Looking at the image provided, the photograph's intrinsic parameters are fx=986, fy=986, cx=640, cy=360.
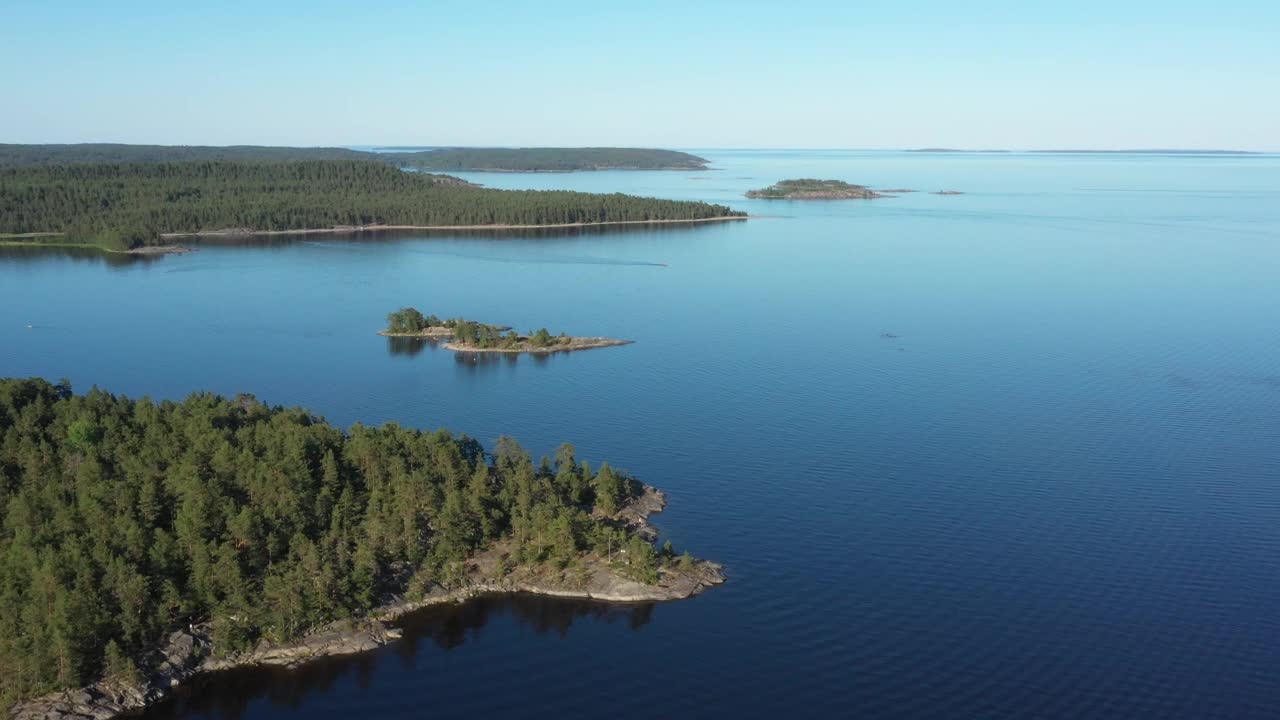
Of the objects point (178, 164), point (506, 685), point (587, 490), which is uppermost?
point (178, 164)

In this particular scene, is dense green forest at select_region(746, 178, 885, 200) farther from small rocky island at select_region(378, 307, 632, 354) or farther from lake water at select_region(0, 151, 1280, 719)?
small rocky island at select_region(378, 307, 632, 354)

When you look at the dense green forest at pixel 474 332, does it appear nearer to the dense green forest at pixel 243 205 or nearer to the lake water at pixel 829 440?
the lake water at pixel 829 440

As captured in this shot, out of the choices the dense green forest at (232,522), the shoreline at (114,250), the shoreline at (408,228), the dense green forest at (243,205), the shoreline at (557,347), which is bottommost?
the dense green forest at (232,522)

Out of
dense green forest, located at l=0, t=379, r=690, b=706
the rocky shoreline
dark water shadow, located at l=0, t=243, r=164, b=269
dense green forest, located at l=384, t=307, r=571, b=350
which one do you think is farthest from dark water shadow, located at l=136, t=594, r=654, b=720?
dark water shadow, located at l=0, t=243, r=164, b=269

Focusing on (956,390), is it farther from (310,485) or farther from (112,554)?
(112,554)

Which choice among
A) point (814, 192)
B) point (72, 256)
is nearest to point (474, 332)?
point (72, 256)

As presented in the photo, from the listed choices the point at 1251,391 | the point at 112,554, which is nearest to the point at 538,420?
the point at 112,554

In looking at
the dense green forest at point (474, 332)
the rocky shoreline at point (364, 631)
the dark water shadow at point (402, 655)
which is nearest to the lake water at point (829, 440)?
the dark water shadow at point (402, 655)
